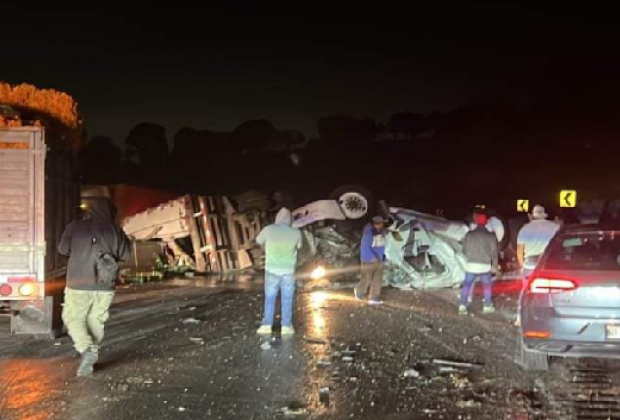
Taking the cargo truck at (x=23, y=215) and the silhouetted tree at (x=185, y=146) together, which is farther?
the silhouetted tree at (x=185, y=146)

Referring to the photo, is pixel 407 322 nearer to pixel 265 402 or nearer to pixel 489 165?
pixel 265 402

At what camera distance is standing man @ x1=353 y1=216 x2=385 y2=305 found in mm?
12609

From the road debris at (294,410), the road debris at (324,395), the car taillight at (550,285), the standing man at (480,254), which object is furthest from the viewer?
the standing man at (480,254)

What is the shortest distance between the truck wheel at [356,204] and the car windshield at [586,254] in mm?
10367

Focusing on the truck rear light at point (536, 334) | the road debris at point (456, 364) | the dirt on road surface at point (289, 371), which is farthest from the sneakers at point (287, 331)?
the truck rear light at point (536, 334)

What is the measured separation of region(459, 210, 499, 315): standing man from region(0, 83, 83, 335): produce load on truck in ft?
19.6

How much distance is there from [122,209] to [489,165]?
26.1 meters

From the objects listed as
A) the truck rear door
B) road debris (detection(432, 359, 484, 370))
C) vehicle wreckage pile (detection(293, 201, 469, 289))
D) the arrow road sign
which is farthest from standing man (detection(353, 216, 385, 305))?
the arrow road sign

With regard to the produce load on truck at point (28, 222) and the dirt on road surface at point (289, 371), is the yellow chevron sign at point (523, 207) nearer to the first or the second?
the dirt on road surface at point (289, 371)

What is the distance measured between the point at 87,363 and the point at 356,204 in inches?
448

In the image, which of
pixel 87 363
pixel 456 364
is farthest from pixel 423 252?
pixel 87 363

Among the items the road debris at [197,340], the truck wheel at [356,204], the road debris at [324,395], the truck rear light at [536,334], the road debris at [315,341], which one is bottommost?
the road debris at [324,395]

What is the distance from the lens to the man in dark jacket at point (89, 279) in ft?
23.1

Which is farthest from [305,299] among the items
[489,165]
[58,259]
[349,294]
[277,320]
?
[489,165]
